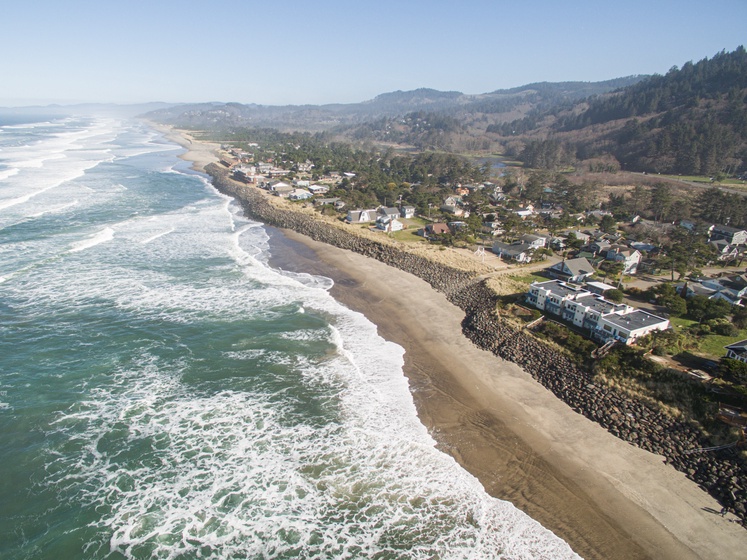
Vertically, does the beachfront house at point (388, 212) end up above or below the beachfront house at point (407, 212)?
above

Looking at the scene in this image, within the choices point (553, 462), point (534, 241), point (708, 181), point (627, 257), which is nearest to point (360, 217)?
point (534, 241)

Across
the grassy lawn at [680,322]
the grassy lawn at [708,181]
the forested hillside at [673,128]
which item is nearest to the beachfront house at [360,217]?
the grassy lawn at [680,322]

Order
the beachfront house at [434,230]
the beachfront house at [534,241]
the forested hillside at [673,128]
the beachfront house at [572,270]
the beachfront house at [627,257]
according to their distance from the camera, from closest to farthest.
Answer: the beachfront house at [572,270] < the beachfront house at [627,257] < the beachfront house at [534,241] < the beachfront house at [434,230] < the forested hillside at [673,128]

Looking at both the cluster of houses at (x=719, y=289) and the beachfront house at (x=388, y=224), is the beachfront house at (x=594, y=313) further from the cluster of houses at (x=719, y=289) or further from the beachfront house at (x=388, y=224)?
the beachfront house at (x=388, y=224)

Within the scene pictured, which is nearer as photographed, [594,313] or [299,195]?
[594,313]

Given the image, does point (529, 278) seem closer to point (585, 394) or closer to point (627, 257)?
point (627, 257)

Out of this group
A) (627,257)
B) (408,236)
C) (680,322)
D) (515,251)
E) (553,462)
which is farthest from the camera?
(408,236)
